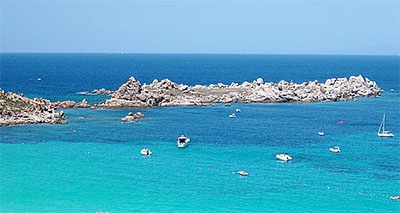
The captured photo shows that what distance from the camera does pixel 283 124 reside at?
92.7m

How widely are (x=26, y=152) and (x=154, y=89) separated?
58.9 metres

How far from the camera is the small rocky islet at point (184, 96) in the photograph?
91.8 metres

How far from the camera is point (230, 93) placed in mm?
127250

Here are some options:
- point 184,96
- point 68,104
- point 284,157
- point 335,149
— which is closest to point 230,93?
point 184,96

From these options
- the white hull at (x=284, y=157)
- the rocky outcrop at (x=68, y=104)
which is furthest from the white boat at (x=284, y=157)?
the rocky outcrop at (x=68, y=104)

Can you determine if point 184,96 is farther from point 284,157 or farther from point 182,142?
point 284,157

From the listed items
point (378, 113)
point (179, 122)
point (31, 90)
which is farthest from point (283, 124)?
point (31, 90)

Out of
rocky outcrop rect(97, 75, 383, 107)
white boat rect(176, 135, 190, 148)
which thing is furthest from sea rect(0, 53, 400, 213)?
rocky outcrop rect(97, 75, 383, 107)

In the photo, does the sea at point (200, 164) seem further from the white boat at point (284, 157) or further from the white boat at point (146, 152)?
the white boat at point (146, 152)

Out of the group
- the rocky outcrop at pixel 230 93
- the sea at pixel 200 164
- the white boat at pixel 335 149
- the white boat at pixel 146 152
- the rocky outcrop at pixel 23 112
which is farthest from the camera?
the rocky outcrop at pixel 230 93

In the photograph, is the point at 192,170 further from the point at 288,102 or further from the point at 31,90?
the point at 31,90

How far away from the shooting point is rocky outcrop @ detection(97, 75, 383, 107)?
115m

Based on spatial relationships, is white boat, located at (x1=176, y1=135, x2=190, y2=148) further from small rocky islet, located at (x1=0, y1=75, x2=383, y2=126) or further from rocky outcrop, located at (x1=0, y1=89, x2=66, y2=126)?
rocky outcrop, located at (x1=0, y1=89, x2=66, y2=126)

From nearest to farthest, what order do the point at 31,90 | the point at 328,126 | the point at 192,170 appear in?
the point at 192,170, the point at 328,126, the point at 31,90
